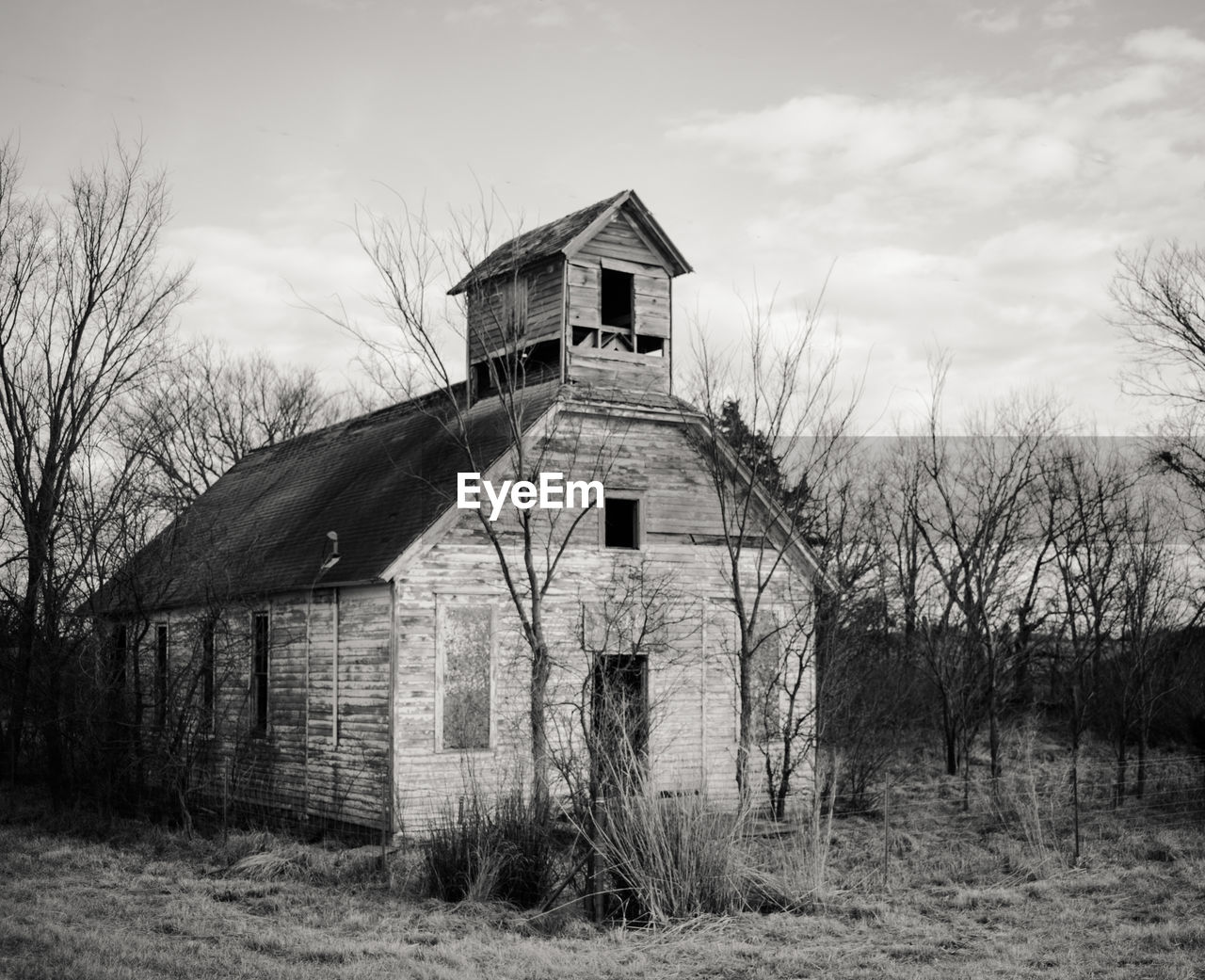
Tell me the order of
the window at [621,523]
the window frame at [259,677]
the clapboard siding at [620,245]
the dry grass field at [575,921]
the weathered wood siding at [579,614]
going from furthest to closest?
the window frame at [259,677], the clapboard siding at [620,245], the window at [621,523], the weathered wood siding at [579,614], the dry grass field at [575,921]

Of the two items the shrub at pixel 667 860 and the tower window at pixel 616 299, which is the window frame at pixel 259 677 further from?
the shrub at pixel 667 860

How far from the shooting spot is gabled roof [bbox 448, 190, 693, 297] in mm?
19770

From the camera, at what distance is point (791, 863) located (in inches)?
479

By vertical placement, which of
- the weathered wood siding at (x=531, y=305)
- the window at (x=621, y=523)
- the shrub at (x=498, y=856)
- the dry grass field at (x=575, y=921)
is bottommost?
the dry grass field at (x=575, y=921)

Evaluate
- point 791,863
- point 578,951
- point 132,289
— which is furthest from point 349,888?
point 132,289

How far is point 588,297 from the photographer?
1998 centimetres

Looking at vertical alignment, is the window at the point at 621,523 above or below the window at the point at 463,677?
above

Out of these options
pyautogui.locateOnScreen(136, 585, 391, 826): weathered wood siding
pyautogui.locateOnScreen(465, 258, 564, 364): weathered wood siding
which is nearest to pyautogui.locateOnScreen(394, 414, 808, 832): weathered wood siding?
pyautogui.locateOnScreen(136, 585, 391, 826): weathered wood siding

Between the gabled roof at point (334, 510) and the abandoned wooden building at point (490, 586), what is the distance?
0.08m

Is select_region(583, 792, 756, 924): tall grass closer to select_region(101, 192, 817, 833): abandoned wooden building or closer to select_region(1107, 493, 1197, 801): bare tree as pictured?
select_region(101, 192, 817, 833): abandoned wooden building

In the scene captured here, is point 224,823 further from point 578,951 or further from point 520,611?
point 578,951

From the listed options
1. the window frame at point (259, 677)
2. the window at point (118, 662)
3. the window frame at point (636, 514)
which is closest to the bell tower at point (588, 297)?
the window frame at point (636, 514)

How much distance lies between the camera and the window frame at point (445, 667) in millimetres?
16984

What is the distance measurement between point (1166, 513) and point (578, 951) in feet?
72.1
